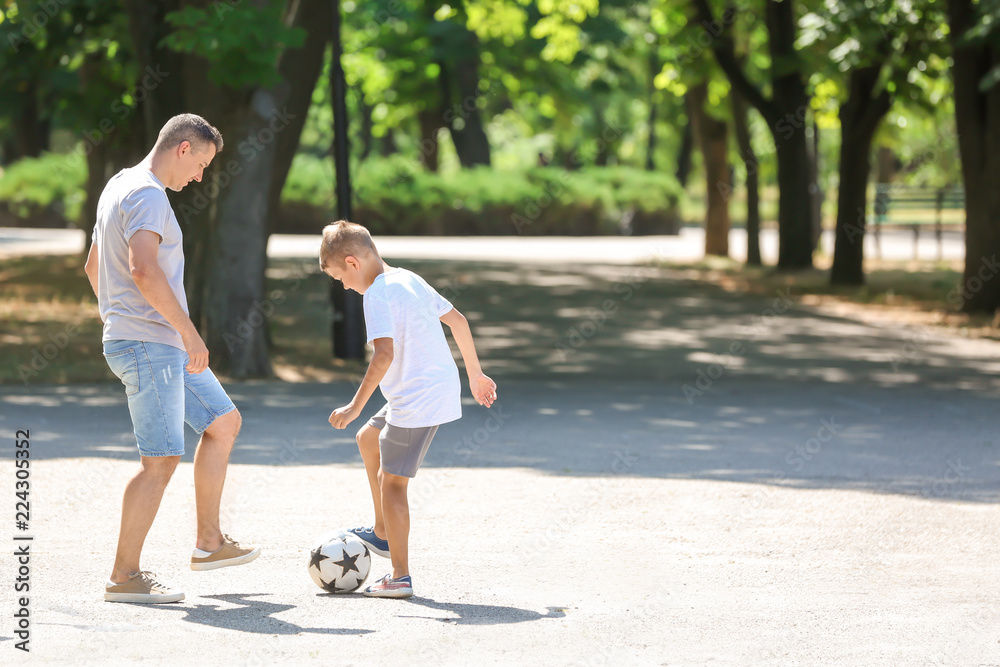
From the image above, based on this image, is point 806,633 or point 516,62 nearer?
point 806,633

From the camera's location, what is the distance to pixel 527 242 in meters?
33.8

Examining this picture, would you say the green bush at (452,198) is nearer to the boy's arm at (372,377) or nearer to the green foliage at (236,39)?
the green foliage at (236,39)

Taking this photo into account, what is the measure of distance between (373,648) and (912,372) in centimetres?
937

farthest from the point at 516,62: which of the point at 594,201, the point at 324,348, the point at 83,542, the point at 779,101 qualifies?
the point at 83,542

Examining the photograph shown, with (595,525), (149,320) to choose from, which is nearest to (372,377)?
(149,320)

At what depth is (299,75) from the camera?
→ 41.1 ft

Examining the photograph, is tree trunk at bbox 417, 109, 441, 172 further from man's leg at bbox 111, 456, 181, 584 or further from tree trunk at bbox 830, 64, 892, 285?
man's leg at bbox 111, 456, 181, 584

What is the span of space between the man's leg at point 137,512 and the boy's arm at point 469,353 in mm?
1215

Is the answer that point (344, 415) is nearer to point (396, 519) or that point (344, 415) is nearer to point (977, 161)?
point (396, 519)

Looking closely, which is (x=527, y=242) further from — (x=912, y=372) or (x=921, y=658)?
(x=921, y=658)

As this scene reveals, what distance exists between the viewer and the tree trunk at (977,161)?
16.4 metres

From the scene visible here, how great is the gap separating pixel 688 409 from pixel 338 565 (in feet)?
18.8

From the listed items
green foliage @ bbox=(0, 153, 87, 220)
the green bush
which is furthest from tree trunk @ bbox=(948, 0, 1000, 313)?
green foliage @ bbox=(0, 153, 87, 220)

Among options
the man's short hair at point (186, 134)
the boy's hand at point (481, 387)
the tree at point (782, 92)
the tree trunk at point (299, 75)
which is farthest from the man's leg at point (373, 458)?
the tree at point (782, 92)
